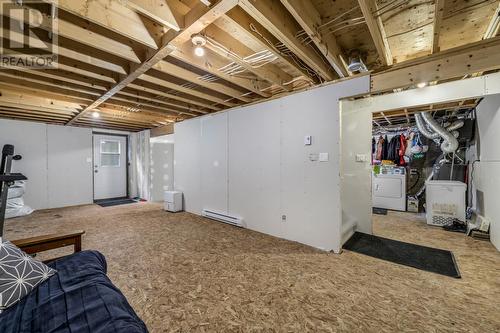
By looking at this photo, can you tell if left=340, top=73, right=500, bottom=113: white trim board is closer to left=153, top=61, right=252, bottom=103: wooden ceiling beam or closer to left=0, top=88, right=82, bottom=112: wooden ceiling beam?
left=153, top=61, right=252, bottom=103: wooden ceiling beam

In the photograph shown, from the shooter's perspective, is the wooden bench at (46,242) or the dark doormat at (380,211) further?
the dark doormat at (380,211)

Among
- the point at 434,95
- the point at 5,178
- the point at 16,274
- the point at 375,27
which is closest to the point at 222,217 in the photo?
the point at 5,178

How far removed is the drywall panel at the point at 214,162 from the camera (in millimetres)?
4320

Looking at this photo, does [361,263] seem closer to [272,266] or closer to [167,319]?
[272,266]

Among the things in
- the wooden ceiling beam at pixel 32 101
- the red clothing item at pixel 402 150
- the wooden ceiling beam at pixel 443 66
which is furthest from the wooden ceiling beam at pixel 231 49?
the red clothing item at pixel 402 150

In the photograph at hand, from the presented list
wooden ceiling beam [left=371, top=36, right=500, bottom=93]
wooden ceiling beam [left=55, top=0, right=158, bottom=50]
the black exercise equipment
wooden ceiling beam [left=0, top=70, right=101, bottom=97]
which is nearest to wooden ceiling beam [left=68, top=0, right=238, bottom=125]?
wooden ceiling beam [left=55, top=0, right=158, bottom=50]

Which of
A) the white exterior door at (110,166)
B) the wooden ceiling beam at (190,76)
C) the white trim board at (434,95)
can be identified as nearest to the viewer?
the wooden ceiling beam at (190,76)

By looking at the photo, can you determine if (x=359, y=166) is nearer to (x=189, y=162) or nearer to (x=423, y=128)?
(x=423, y=128)

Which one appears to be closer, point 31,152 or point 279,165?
point 279,165

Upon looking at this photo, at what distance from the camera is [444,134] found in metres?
4.45

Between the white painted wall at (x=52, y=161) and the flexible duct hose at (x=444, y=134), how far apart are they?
886 cm

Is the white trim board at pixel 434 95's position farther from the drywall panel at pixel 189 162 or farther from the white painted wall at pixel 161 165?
the white painted wall at pixel 161 165

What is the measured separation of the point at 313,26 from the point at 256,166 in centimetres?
232

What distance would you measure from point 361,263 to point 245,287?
1.49 metres
